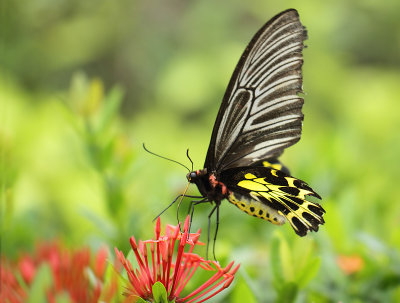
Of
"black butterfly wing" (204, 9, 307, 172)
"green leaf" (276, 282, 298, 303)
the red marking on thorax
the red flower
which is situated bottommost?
"green leaf" (276, 282, 298, 303)

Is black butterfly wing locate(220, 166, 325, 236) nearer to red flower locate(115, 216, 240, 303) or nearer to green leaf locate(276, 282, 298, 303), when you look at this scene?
green leaf locate(276, 282, 298, 303)

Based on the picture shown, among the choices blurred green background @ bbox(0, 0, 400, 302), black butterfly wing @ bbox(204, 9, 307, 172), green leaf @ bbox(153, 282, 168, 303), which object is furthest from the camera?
blurred green background @ bbox(0, 0, 400, 302)

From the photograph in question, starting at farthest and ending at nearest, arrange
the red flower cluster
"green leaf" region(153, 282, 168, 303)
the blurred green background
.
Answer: the blurred green background → the red flower cluster → "green leaf" region(153, 282, 168, 303)

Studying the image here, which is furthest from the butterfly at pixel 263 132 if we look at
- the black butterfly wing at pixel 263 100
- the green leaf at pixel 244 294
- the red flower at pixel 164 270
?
the red flower at pixel 164 270

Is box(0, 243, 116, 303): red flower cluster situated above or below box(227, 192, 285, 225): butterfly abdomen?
below

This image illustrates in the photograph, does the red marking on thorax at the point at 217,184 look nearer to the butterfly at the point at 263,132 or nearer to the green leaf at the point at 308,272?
the butterfly at the point at 263,132

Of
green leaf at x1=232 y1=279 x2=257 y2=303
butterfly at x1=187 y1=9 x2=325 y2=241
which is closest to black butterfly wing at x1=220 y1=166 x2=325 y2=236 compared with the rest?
butterfly at x1=187 y1=9 x2=325 y2=241

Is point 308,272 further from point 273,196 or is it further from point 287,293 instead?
point 273,196
